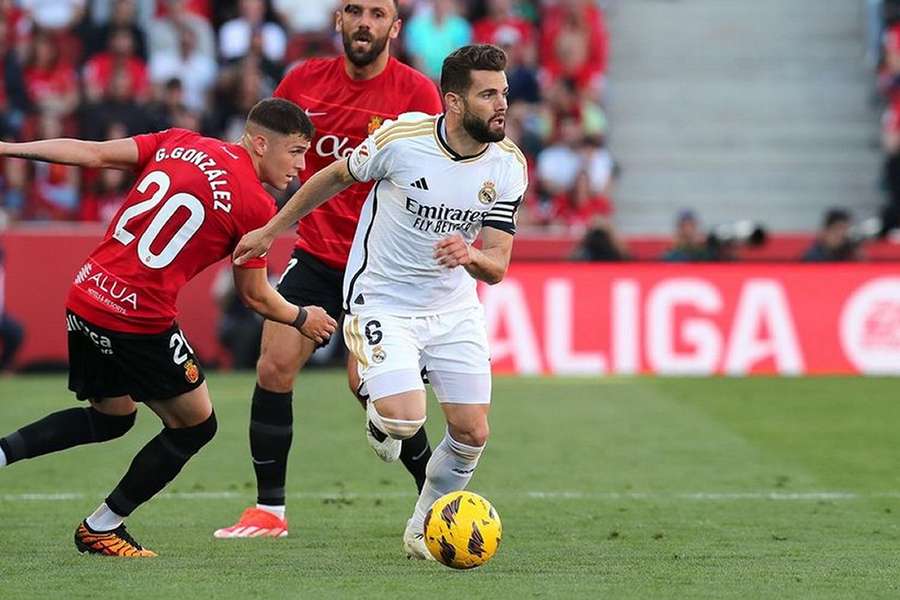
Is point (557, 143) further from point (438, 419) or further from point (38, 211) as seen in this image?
point (438, 419)

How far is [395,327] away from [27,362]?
32.5 ft

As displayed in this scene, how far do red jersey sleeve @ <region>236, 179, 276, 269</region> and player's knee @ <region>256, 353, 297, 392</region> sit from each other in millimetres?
1083

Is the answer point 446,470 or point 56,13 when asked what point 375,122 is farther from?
point 56,13

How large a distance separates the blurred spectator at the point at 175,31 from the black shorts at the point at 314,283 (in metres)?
11.6

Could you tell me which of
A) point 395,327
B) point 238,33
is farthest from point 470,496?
point 238,33

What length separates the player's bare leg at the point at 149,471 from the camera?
24.3ft

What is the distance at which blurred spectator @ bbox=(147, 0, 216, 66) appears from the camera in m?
19.6

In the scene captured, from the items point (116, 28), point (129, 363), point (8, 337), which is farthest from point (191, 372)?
point (116, 28)

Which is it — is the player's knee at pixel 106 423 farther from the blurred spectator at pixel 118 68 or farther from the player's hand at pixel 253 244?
the blurred spectator at pixel 118 68

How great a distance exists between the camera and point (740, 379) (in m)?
16.0

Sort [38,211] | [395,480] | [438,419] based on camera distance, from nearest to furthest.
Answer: [395,480] → [438,419] → [38,211]

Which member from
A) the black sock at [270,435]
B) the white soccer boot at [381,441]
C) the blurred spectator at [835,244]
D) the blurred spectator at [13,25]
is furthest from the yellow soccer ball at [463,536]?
the blurred spectator at [13,25]

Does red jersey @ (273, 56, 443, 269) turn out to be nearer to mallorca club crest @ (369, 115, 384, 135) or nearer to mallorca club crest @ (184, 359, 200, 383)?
mallorca club crest @ (369, 115, 384, 135)

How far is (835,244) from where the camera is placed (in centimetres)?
1723
